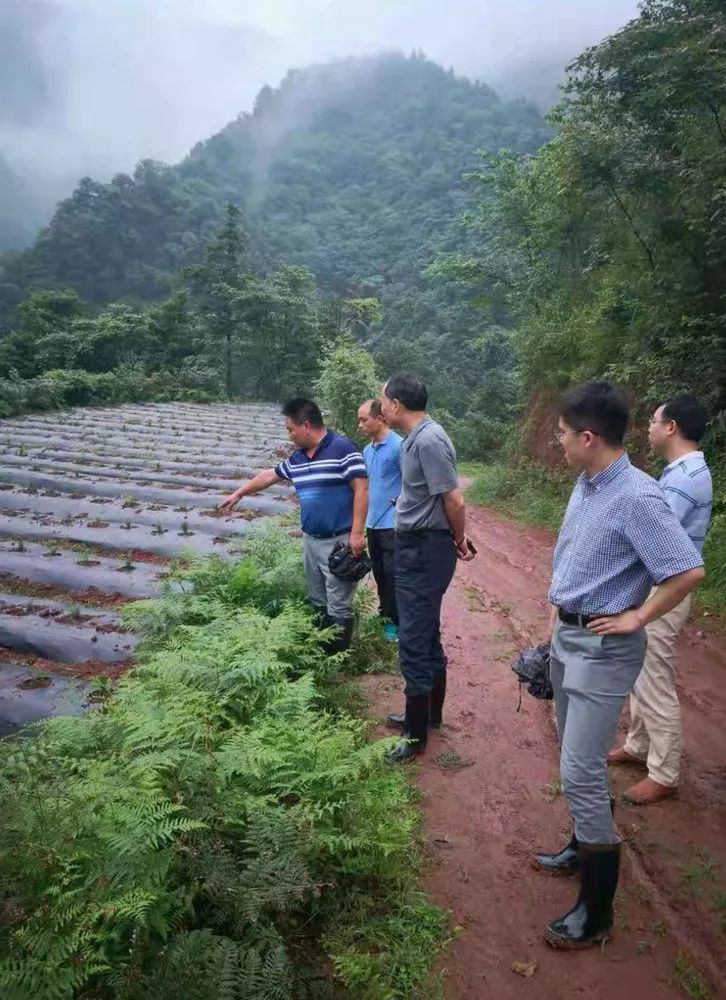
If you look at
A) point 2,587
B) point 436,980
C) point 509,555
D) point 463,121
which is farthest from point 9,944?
point 463,121

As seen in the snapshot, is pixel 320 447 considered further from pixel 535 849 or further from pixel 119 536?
pixel 535 849

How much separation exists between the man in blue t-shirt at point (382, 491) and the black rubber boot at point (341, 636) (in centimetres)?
54

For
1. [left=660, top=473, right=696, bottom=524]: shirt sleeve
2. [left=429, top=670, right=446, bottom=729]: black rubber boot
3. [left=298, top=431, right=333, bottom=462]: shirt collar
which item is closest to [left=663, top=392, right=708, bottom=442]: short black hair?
[left=660, top=473, right=696, bottom=524]: shirt sleeve

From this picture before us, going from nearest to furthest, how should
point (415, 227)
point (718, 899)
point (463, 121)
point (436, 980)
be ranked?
1. point (436, 980)
2. point (718, 899)
3. point (415, 227)
4. point (463, 121)

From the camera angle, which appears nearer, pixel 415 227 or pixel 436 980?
pixel 436 980

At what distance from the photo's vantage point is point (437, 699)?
4.03m

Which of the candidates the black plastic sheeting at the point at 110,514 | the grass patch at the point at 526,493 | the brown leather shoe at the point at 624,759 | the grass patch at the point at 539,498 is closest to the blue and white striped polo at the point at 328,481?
the black plastic sheeting at the point at 110,514

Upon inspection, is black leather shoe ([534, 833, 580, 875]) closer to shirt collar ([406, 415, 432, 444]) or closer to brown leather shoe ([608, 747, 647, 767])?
brown leather shoe ([608, 747, 647, 767])

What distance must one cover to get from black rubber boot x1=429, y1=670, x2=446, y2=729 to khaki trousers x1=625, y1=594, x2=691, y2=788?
3.62 feet

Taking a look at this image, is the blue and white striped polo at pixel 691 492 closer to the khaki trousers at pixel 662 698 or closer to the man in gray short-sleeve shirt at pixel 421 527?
the khaki trousers at pixel 662 698

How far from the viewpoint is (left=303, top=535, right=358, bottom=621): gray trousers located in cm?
436

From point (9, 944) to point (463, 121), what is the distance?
9026 cm

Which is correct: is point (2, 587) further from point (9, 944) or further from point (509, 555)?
point (509, 555)

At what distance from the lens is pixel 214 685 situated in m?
3.40
